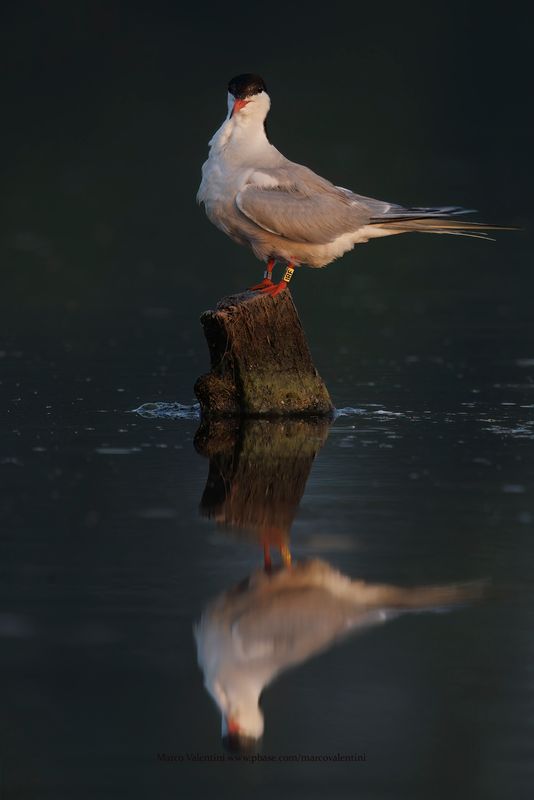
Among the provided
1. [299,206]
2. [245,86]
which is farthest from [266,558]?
[245,86]

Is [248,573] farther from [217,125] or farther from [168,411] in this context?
[217,125]

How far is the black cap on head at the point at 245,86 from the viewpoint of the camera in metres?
7.89

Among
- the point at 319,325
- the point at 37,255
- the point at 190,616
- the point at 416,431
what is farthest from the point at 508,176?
the point at 190,616

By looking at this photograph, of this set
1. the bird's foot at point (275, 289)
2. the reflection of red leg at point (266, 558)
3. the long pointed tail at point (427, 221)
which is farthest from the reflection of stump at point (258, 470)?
the long pointed tail at point (427, 221)

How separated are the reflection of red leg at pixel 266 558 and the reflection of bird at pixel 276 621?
0.23 ft

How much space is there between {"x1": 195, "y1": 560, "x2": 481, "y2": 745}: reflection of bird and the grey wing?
110 inches

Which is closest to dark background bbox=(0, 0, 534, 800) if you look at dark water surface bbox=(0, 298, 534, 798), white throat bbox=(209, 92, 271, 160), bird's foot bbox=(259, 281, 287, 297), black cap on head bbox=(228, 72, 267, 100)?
dark water surface bbox=(0, 298, 534, 798)

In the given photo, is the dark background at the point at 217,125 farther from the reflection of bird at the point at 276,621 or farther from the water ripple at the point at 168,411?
the reflection of bird at the point at 276,621

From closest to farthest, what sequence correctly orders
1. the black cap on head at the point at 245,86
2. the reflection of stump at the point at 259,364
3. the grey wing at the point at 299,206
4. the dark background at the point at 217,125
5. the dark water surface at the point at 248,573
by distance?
the dark water surface at the point at 248,573 → the grey wing at the point at 299,206 → the reflection of stump at the point at 259,364 → the black cap on head at the point at 245,86 → the dark background at the point at 217,125

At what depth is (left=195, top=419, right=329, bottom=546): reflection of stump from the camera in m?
5.68

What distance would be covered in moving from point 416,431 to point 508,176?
472 inches

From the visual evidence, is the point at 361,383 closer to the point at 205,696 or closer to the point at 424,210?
the point at 424,210

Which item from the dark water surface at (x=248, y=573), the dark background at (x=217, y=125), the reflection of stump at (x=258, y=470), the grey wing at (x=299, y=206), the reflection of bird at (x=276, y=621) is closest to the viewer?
the dark water surface at (x=248, y=573)

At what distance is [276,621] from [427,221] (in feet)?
12.5
